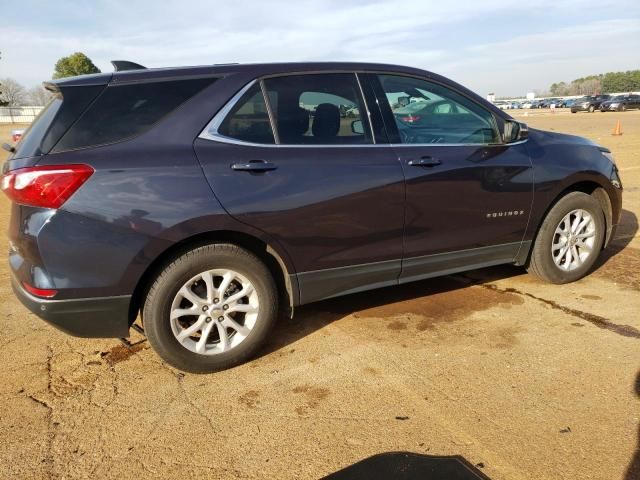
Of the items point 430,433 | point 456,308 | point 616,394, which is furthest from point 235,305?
point 616,394

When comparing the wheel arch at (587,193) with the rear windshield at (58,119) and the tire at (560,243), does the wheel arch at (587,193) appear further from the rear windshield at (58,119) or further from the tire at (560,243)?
the rear windshield at (58,119)

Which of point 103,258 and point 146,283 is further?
point 146,283

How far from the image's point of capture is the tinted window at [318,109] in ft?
10.5

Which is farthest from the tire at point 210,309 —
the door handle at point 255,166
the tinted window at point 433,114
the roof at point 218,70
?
the tinted window at point 433,114

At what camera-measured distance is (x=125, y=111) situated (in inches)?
113

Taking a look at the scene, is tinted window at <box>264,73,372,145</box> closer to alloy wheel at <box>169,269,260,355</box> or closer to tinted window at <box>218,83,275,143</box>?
tinted window at <box>218,83,275,143</box>

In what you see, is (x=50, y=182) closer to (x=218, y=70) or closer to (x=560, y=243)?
(x=218, y=70)

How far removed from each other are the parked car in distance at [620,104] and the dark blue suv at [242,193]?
47371 millimetres

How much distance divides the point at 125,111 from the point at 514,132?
284 centimetres

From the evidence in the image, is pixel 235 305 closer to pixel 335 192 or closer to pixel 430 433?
pixel 335 192

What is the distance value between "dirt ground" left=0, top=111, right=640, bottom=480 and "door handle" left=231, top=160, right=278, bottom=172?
4.06ft

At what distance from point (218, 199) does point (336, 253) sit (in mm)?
867

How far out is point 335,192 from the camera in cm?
320

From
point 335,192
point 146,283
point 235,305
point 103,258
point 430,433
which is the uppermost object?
point 335,192
